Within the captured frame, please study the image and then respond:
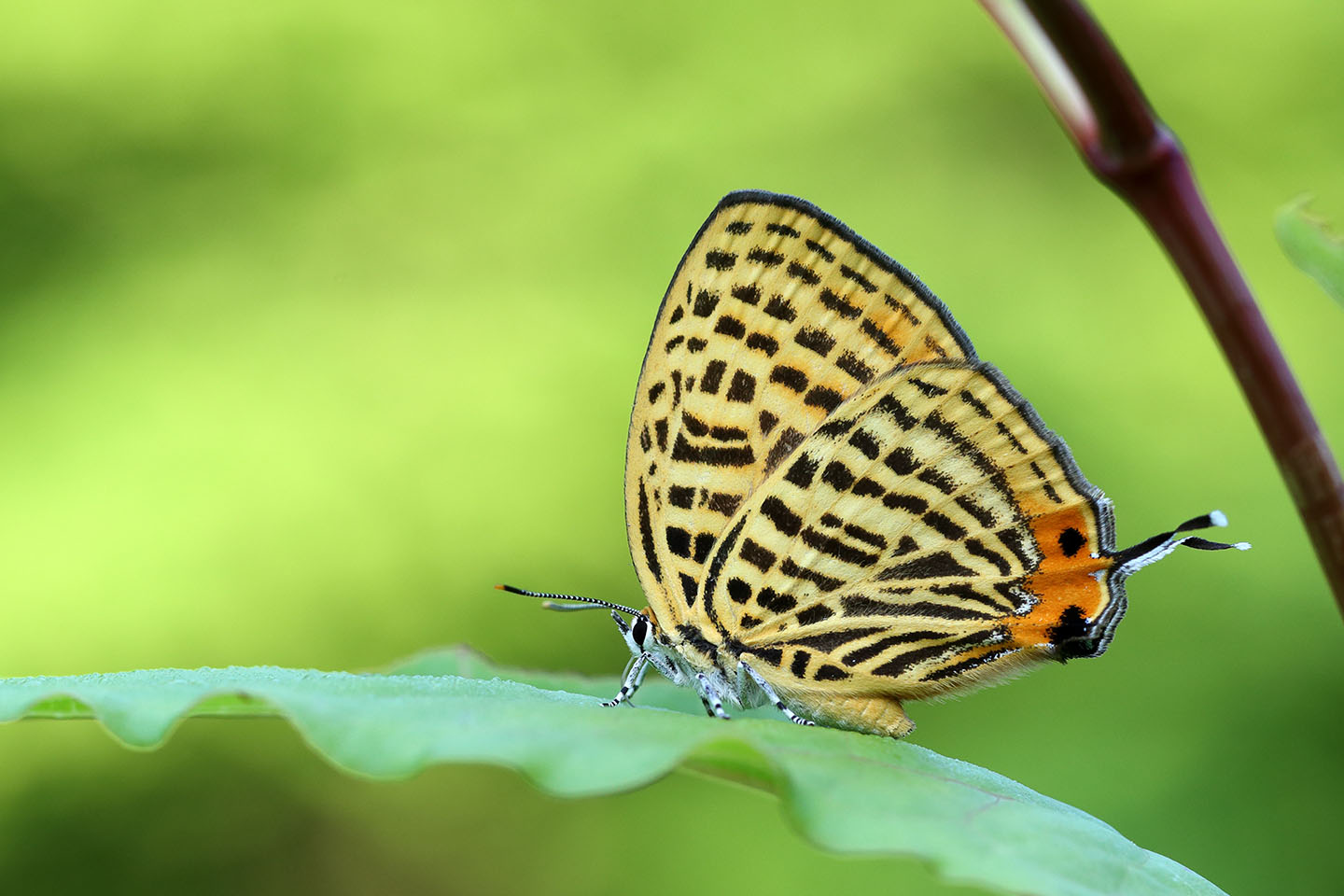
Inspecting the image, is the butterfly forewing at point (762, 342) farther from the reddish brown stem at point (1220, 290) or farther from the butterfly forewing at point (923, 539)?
the reddish brown stem at point (1220, 290)

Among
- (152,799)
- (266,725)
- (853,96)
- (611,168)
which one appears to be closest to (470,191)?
(611,168)

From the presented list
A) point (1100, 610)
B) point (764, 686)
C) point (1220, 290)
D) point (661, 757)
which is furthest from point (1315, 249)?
point (764, 686)

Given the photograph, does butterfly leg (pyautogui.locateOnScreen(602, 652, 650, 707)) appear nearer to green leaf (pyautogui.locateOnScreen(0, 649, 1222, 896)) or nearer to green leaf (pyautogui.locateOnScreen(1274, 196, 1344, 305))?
green leaf (pyautogui.locateOnScreen(0, 649, 1222, 896))

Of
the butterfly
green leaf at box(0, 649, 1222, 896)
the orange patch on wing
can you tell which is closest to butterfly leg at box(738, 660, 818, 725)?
the butterfly

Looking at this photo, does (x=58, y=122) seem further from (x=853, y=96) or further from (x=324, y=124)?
(x=853, y=96)

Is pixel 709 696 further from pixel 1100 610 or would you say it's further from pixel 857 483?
pixel 1100 610

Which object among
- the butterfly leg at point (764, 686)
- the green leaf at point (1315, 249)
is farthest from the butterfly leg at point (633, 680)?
the green leaf at point (1315, 249)
